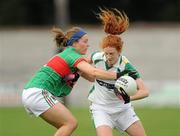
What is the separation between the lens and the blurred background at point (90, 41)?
28875mm

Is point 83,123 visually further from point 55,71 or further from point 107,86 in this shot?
point 55,71

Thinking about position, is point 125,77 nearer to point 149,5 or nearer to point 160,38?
point 160,38

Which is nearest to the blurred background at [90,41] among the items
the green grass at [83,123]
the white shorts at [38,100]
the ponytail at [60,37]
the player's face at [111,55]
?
the green grass at [83,123]

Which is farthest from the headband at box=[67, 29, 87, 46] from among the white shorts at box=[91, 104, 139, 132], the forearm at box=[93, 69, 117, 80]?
the white shorts at box=[91, 104, 139, 132]

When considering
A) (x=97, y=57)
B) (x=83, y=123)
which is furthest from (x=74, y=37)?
(x=83, y=123)

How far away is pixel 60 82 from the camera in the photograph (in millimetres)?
11055

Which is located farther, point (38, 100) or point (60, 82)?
point (60, 82)

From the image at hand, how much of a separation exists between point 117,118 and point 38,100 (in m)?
1.20

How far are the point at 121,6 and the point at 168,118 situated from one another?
23.9 meters

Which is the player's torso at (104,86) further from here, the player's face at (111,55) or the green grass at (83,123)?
the green grass at (83,123)

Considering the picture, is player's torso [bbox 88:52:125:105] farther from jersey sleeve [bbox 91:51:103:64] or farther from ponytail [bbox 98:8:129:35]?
ponytail [bbox 98:8:129:35]

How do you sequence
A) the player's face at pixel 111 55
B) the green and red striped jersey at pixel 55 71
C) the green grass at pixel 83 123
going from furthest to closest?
1. the green grass at pixel 83 123
2. the green and red striped jersey at pixel 55 71
3. the player's face at pixel 111 55

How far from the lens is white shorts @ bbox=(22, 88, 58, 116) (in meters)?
10.8

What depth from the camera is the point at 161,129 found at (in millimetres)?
18016
